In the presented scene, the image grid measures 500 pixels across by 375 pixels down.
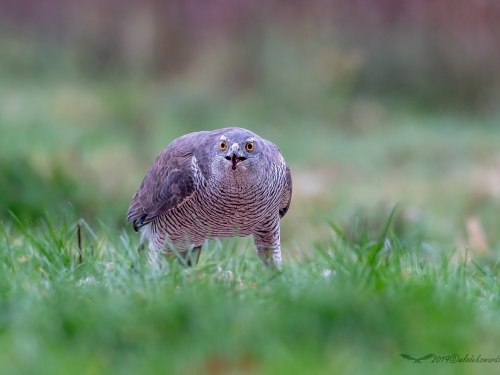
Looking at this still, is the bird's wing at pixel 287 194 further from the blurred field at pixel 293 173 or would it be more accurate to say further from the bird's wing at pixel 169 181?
the bird's wing at pixel 169 181

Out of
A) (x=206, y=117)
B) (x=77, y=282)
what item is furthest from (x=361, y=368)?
(x=206, y=117)

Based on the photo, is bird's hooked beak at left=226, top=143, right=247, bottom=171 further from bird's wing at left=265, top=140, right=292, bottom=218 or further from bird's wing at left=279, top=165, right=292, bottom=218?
bird's wing at left=279, top=165, right=292, bottom=218

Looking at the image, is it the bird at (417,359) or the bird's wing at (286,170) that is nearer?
the bird at (417,359)

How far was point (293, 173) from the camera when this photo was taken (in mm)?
10422

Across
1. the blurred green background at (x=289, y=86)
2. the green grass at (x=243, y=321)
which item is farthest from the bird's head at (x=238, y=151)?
the blurred green background at (x=289, y=86)

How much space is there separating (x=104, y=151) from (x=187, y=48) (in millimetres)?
5517

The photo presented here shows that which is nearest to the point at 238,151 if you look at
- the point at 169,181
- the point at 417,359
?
the point at 169,181

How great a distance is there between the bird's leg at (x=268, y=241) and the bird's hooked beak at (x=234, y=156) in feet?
1.99

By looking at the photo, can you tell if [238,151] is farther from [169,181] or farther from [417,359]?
[417,359]

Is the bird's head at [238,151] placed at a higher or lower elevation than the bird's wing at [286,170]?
higher

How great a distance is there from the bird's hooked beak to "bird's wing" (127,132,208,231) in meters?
0.29

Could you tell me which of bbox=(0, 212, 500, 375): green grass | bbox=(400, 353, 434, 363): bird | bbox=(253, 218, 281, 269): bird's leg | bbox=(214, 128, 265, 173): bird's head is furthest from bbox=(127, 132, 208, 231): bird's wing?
bbox=(400, 353, 434, 363): bird

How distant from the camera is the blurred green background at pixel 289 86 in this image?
1048cm

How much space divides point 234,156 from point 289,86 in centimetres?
990
